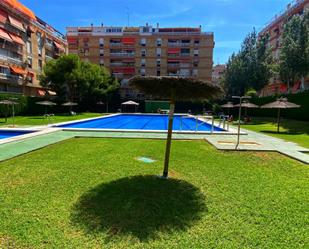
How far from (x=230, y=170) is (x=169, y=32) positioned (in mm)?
68058

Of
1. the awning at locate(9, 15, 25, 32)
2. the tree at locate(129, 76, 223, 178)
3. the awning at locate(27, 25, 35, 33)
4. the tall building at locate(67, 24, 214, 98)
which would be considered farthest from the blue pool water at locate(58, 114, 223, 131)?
the tall building at locate(67, 24, 214, 98)

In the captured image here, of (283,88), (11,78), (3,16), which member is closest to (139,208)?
(11,78)

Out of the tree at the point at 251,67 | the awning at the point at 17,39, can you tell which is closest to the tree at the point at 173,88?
the tree at the point at 251,67

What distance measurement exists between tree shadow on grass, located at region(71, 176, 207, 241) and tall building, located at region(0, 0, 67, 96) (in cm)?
4167

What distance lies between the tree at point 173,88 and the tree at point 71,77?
3639 centimetres

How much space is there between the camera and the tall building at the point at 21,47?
135 feet

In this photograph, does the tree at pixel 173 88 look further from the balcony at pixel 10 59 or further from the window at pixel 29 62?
the window at pixel 29 62

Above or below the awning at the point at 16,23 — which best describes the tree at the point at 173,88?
below

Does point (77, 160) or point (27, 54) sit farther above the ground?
point (27, 54)

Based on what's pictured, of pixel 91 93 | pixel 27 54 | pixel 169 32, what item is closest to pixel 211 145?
pixel 91 93

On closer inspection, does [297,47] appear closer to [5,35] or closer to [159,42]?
[5,35]

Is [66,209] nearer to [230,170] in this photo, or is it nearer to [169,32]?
[230,170]

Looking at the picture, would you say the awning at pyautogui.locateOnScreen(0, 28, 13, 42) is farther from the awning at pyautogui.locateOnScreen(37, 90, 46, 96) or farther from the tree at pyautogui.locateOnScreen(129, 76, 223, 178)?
the tree at pyautogui.locateOnScreen(129, 76, 223, 178)

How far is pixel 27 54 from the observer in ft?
158
